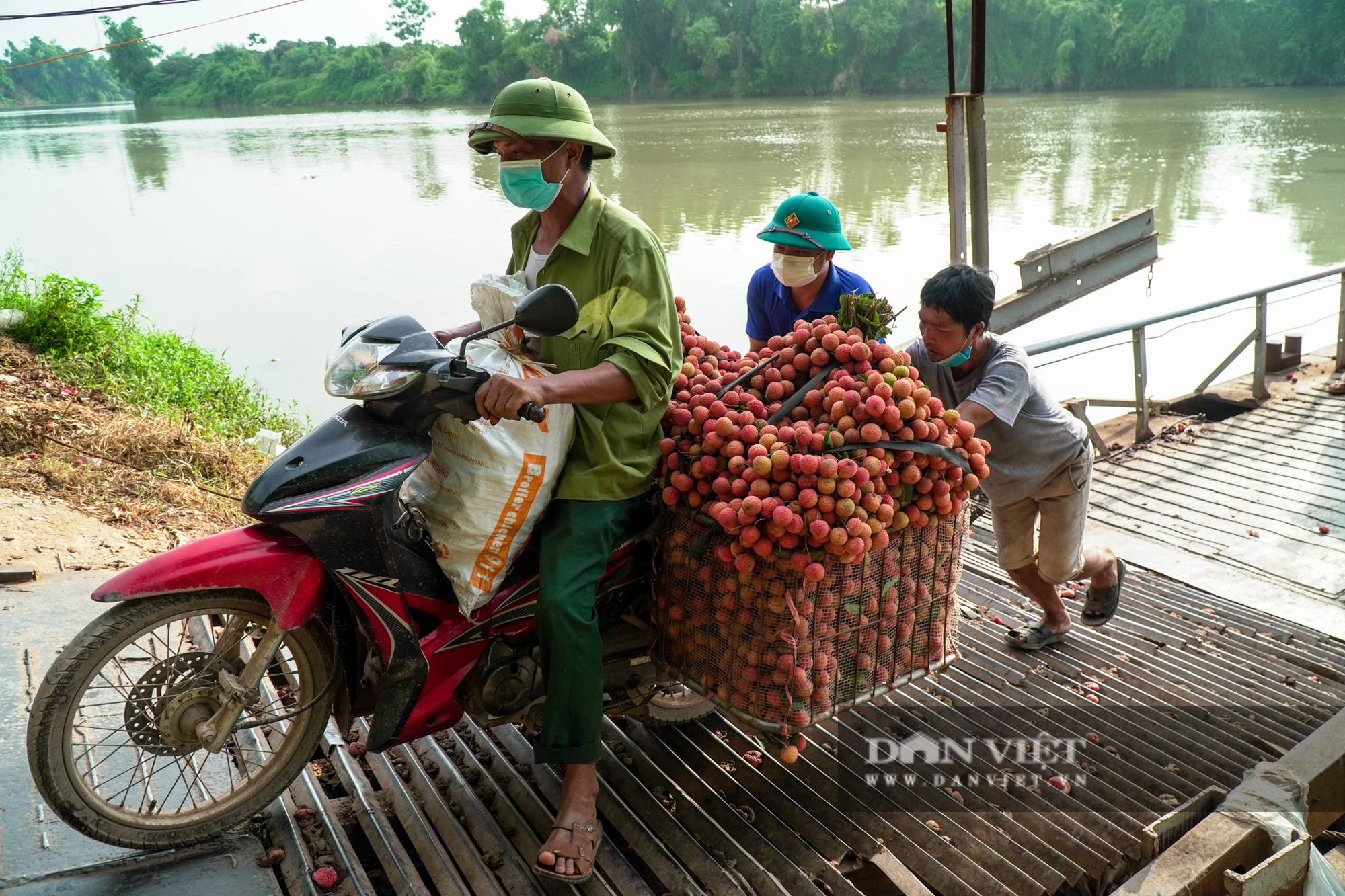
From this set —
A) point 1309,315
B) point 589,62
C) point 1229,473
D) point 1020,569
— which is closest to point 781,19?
point 589,62

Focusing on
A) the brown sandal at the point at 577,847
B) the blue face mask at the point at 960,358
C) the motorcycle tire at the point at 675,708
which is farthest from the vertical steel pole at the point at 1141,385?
the brown sandal at the point at 577,847

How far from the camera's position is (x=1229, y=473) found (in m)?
5.73

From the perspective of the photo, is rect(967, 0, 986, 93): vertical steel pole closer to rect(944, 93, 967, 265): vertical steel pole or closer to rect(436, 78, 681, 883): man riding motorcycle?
rect(944, 93, 967, 265): vertical steel pole

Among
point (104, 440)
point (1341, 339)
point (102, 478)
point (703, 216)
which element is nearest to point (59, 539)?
point (102, 478)

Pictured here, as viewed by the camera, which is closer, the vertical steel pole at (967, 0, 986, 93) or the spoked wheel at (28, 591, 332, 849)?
the spoked wheel at (28, 591, 332, 849)

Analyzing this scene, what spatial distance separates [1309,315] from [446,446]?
51.8 ft

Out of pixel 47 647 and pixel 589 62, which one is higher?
pixel 589 62

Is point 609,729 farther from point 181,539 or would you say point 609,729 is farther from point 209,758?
point 181,539

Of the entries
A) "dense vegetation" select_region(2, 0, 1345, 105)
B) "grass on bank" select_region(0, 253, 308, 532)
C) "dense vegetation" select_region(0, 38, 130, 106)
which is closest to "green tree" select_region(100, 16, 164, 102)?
"dense vegetation" select_region(0, 38, 130, 106)

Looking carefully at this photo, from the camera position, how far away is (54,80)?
218 feet

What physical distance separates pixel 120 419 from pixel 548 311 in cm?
445

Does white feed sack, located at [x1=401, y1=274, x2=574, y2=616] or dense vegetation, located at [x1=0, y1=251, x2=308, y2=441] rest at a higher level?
white feed sack, located at [x1=401, y1=274, x2=574, y2=616]

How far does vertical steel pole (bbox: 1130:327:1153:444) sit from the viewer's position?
5.94 metres

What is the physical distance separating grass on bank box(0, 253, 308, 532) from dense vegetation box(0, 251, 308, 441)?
12 mm
